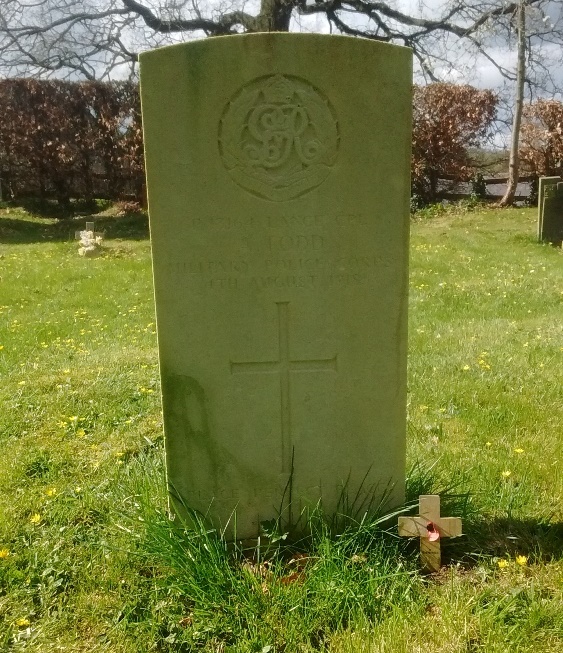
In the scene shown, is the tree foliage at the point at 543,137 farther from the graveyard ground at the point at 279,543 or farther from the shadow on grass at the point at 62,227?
the graveyard ground at the point at 279,543

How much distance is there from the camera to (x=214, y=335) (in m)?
2.67

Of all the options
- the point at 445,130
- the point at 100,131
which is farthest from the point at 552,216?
the point at 100,131

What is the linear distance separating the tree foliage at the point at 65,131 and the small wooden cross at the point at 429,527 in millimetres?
16476

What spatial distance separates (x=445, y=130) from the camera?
17.8 meters

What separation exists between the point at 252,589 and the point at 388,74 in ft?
6.80

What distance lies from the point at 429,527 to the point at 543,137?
16.7 meters

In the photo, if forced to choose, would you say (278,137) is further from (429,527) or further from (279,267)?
(429,527)

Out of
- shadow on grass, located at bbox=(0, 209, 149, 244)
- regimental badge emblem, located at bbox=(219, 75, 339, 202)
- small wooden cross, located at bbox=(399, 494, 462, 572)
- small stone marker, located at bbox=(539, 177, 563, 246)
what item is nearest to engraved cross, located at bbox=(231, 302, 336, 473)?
regimental badge emblem, located at bbox=(219, 75, 339, 202)

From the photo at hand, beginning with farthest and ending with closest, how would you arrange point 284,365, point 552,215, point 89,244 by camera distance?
point 89,244
point 552,215
point 284,365

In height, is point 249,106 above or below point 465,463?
above

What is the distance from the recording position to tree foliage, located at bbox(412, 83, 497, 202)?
58.2 ft

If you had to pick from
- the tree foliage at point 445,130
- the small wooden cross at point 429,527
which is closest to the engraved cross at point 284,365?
the small wooden cross at point 429,527

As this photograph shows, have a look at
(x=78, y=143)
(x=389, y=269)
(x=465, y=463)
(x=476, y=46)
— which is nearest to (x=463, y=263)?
(x=465, y=463)

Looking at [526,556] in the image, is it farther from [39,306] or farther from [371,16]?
[371,16]
